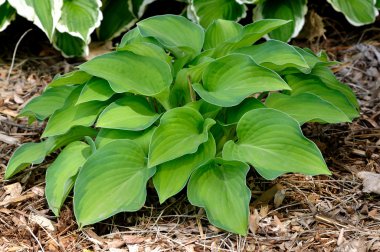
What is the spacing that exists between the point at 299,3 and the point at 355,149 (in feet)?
3.87

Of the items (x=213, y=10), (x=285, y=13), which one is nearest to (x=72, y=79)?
(x=213, y=10)

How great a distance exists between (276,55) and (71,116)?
917 mm

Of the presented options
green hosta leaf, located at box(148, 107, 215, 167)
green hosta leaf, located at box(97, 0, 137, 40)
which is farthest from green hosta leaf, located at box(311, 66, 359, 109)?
green hosta leaf, located at box(97, 0, 137, 40)

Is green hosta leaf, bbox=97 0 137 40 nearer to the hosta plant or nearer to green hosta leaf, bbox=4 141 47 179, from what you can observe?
the hosta plant

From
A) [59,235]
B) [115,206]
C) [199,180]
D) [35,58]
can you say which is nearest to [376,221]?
[199,180]

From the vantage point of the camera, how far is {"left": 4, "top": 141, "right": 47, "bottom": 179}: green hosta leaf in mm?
2941

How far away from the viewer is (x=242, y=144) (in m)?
2.68

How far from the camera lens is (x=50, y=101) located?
3.13m

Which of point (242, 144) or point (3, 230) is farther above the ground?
point (242, 144)

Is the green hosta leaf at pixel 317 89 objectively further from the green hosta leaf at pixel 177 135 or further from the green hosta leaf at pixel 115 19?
the green hosta leaf at pixel 115 19

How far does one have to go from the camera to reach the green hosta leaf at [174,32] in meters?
2.96

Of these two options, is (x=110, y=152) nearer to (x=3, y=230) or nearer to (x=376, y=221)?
(x=3, y=230)

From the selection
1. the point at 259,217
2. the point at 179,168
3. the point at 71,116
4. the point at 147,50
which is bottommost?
the point at 259,217

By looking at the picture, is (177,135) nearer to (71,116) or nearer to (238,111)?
(238,111)
